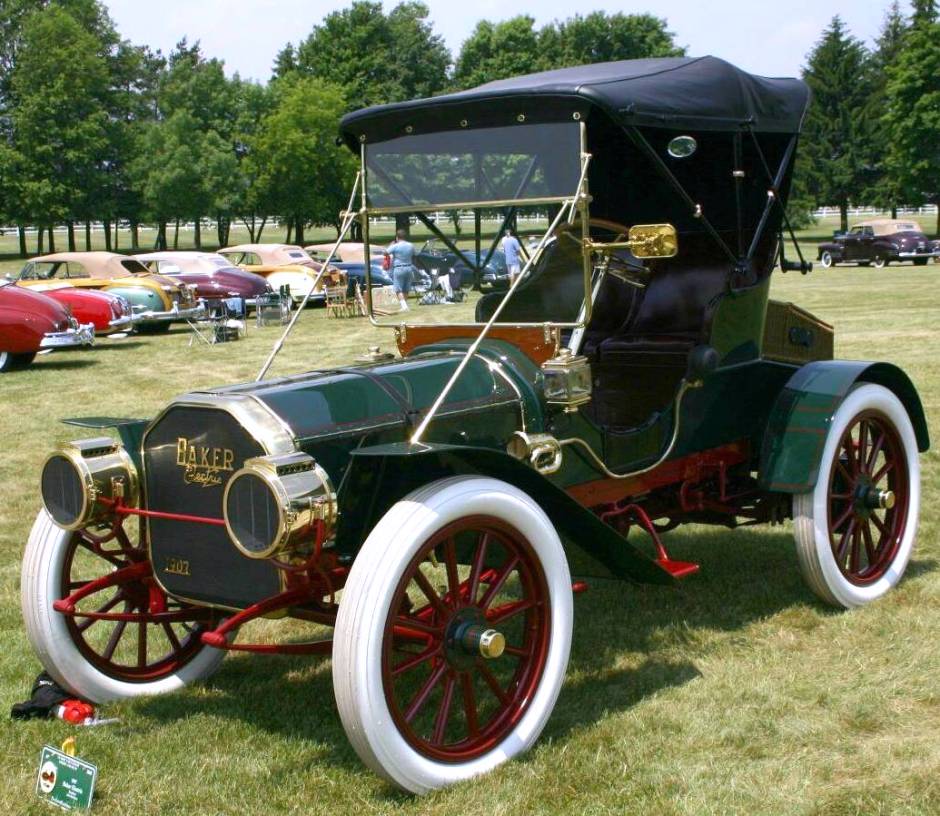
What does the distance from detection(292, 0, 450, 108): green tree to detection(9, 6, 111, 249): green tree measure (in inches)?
586

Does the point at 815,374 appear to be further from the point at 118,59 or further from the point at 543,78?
the point at 118,59

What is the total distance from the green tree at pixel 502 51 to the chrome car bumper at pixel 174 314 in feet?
157

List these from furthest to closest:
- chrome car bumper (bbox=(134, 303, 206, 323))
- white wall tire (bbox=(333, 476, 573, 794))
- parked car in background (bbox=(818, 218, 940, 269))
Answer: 1. parked car in background (bbox=(818, 218, 940, 269))
2. chrome car bumper (bbox=(134, 303, 206, 323))
3. white wall tire (bbox=(333, 476, 573, 794))

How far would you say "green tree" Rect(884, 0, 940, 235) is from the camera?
51594mm

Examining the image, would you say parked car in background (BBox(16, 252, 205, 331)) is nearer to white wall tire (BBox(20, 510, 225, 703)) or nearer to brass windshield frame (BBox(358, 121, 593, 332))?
brass windshield frame (BBox(358, 121, 593, 332))

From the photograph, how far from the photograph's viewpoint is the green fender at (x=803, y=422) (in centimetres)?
508

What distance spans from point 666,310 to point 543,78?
1341 mm

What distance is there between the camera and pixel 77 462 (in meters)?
3.91

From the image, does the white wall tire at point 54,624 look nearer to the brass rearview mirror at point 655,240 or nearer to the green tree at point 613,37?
the brass rearview mirror at point 655,240

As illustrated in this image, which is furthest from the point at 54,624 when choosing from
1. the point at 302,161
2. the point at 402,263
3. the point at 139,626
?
the point at 302,161

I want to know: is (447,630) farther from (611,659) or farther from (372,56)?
(372,56)

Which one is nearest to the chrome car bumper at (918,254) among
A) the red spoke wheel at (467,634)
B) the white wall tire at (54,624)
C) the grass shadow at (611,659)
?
the grass shadow at (611,659)

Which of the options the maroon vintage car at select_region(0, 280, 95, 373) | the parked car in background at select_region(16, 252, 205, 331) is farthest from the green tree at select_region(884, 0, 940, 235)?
the maroon vintage car at select_region(0, 280, 95, 373)

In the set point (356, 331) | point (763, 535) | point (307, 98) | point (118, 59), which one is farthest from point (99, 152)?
point (763, 535)
